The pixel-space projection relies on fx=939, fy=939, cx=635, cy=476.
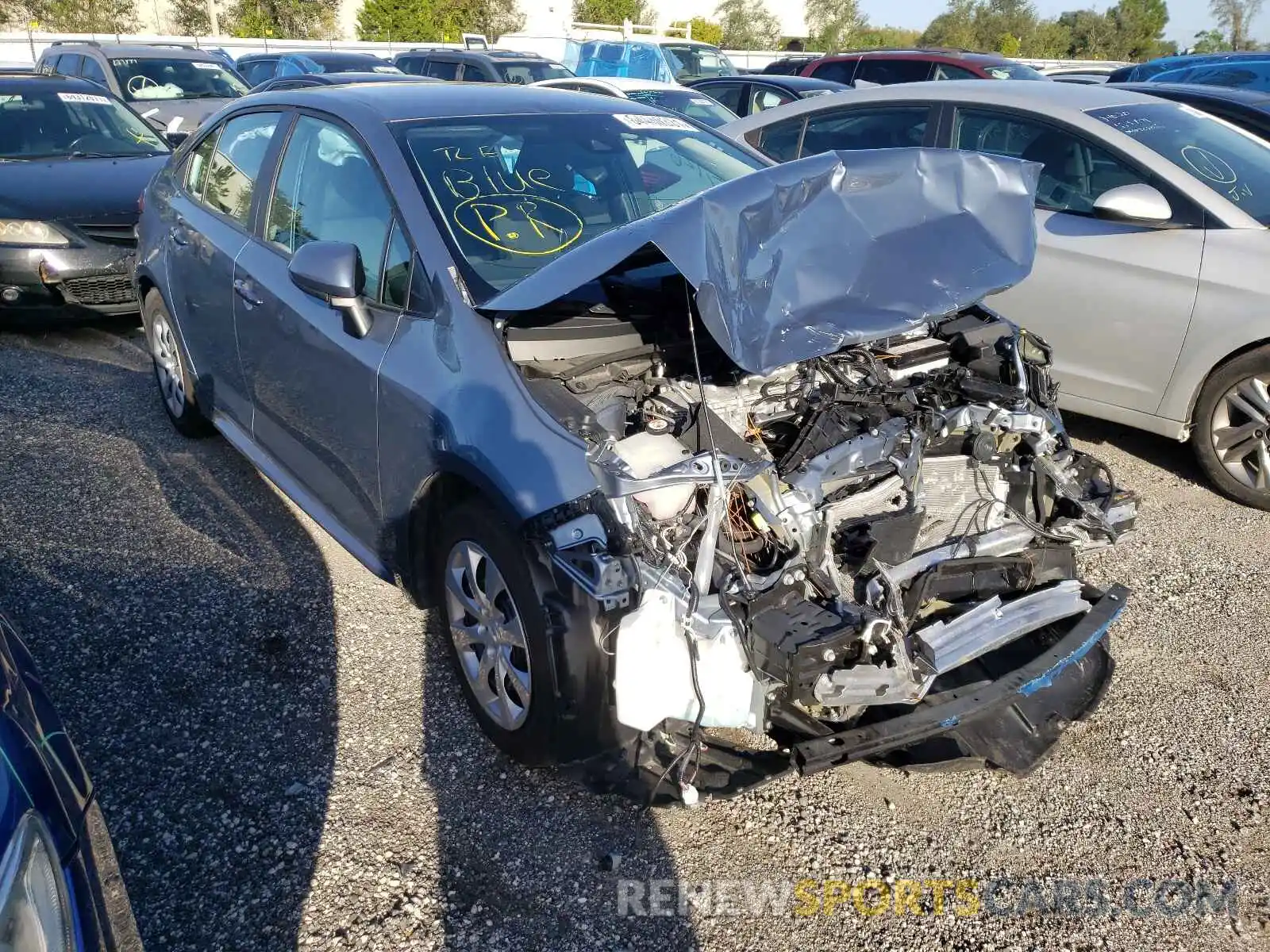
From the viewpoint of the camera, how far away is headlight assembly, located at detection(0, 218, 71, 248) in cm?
641

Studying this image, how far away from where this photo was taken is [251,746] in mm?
2910

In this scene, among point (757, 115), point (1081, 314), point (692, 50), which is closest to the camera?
point (1081, 314)

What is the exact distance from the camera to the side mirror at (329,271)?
9.52ft

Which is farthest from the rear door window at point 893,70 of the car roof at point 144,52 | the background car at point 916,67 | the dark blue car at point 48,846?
the dark blue car at point 48,846

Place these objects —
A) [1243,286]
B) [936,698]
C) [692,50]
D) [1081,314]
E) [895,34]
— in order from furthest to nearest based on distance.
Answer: [895,34], [692,50], [1081,314], [1243,286], [936,698]

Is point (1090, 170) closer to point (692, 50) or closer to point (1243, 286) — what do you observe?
point (1243, 286)

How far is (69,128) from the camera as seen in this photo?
7754 mm

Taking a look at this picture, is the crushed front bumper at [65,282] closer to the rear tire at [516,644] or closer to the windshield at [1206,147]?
the rear tire at [516,644]

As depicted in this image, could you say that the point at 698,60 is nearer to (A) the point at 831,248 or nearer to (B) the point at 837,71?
(B) the point at 837,71

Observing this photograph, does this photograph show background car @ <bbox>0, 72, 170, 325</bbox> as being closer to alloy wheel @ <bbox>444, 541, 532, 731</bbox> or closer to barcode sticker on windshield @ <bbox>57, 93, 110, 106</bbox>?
barcode sticker on windshield @ <bbox>57, 93, 110, 106</bbox>

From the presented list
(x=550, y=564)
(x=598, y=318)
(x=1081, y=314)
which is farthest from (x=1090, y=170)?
(x=550, y=564)

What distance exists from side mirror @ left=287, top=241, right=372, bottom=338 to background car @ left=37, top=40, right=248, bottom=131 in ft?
30.8

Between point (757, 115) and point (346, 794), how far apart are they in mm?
5344

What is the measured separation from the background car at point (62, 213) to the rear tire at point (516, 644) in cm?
419
